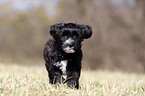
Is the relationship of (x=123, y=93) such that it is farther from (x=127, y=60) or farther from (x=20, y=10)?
(x=20, y=10)

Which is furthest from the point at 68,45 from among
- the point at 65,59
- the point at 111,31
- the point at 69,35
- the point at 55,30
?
the point at 111,31

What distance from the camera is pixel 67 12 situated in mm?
14531

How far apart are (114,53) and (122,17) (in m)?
2.24

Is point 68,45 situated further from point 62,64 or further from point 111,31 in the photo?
point 111,31

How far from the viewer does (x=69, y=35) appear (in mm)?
4211

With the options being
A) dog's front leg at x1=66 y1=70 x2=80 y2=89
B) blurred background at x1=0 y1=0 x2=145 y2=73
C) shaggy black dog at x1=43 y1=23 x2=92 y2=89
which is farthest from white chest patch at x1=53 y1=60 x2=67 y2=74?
blurred background at x1=0 y1=0 x2=145 y2=73

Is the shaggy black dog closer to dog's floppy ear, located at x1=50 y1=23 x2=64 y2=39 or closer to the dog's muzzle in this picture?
dog's floppy ear, located at x1=50 y1=23 x2=64 y2=39

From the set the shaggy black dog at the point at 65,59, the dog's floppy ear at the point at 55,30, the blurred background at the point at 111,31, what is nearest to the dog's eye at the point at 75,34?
the shaggy black dog at the point at 65,59

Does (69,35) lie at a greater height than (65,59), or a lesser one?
greater

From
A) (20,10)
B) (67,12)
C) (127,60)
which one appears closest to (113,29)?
(127,60)

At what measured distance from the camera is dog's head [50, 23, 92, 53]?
4.05 meters

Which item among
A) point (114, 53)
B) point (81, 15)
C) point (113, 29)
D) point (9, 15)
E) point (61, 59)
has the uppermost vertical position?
point (9, 15)

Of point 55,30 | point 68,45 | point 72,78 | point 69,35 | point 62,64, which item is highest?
point 55,30

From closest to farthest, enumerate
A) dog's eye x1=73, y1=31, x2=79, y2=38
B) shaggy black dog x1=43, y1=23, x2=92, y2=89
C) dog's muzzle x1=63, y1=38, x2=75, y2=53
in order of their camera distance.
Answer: dog's muzzle x1=63, y1=38, x2=75, y2=53 → dog's eye x1=73, y1=31, x2=79, y2=38 → shaggy black dog x1=43, y1=23, x2=92, y2=89
